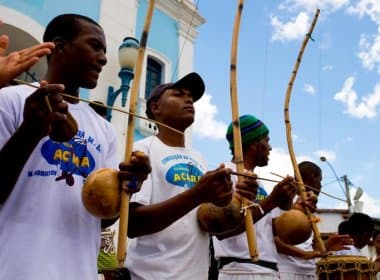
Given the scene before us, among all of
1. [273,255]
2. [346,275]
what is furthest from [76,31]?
[346,275]

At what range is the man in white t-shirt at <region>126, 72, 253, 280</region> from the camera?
2.09 metres

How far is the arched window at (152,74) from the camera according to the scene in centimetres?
881

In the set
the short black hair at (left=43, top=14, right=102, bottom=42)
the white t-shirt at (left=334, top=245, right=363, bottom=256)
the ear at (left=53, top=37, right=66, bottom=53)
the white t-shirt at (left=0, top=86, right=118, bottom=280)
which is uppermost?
the short black hair at (left=43, top=14, right=102, bottom=42)

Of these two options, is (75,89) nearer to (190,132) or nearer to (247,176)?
(247,176)

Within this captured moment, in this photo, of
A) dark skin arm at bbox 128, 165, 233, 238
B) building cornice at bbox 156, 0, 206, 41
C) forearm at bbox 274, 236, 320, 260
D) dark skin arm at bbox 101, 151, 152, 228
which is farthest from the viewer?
building cornice at bbox 156, 0, 206, 41

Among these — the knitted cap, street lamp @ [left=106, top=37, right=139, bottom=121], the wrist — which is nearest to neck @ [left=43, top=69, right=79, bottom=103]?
the wrist

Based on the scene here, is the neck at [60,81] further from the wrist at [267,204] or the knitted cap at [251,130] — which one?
the knitted cap at [251,130]

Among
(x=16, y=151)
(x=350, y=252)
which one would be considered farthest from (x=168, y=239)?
(x=350, y=252)

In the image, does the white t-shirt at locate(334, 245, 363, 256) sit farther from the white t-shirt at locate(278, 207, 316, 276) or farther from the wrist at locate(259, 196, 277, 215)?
the wrist at locate(259, 196, 277, 215)

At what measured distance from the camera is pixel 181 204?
6.87 feet

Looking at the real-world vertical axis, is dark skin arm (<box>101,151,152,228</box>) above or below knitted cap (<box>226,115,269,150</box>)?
below

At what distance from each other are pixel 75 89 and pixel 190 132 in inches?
267

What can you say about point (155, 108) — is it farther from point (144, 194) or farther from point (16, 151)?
point (16, 151)

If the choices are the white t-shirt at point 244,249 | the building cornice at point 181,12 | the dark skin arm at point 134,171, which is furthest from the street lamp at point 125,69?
the dark skin arm at point 134,171
